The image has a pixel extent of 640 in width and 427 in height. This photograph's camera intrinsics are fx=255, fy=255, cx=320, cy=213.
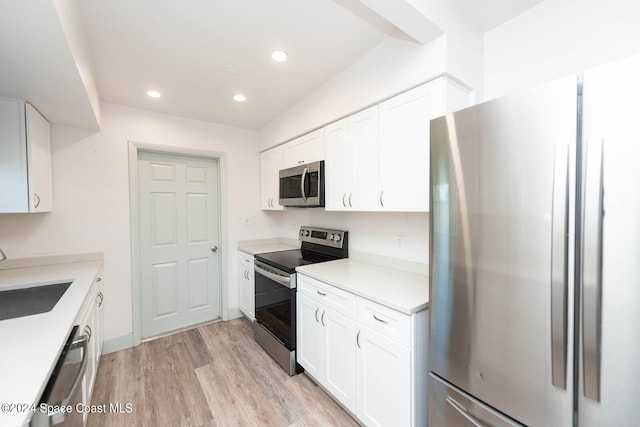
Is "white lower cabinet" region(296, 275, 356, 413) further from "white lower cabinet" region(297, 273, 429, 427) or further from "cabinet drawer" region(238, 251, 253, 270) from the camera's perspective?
"cabinet drawer" region(238, 251, 253, 270)

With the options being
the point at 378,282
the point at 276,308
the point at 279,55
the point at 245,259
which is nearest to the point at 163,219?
the point at 245,259

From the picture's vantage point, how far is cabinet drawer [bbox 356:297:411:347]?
134cm

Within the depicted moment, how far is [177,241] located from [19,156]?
1532mm

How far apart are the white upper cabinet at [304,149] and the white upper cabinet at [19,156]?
200 centimetres

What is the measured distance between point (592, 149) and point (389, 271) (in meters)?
1.46

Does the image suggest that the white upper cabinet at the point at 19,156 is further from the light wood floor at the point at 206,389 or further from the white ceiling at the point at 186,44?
the light wood floor at the point at 206,389

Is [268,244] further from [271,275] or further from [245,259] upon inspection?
[271,275]

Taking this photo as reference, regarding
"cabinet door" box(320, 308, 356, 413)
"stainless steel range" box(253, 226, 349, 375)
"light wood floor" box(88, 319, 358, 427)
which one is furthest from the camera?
"stainless steel range" box(253, 226, 349, 375)

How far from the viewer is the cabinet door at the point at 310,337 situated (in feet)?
6.35

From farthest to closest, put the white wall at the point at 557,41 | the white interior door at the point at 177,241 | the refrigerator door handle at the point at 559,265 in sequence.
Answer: the white interior door at the point at 177,241 < the white wall at the point at 557,41 < the refrigerator door handle at the point at 559,265

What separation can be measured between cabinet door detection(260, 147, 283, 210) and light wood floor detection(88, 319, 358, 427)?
1630mm

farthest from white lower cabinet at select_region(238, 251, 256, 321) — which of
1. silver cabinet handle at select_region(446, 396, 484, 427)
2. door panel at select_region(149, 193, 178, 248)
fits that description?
silver cabinet handle at select_region(446, 396, 484, 427)

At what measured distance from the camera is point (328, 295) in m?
1.84

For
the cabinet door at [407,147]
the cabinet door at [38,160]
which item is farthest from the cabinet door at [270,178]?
the cabinet door at [38,160]
